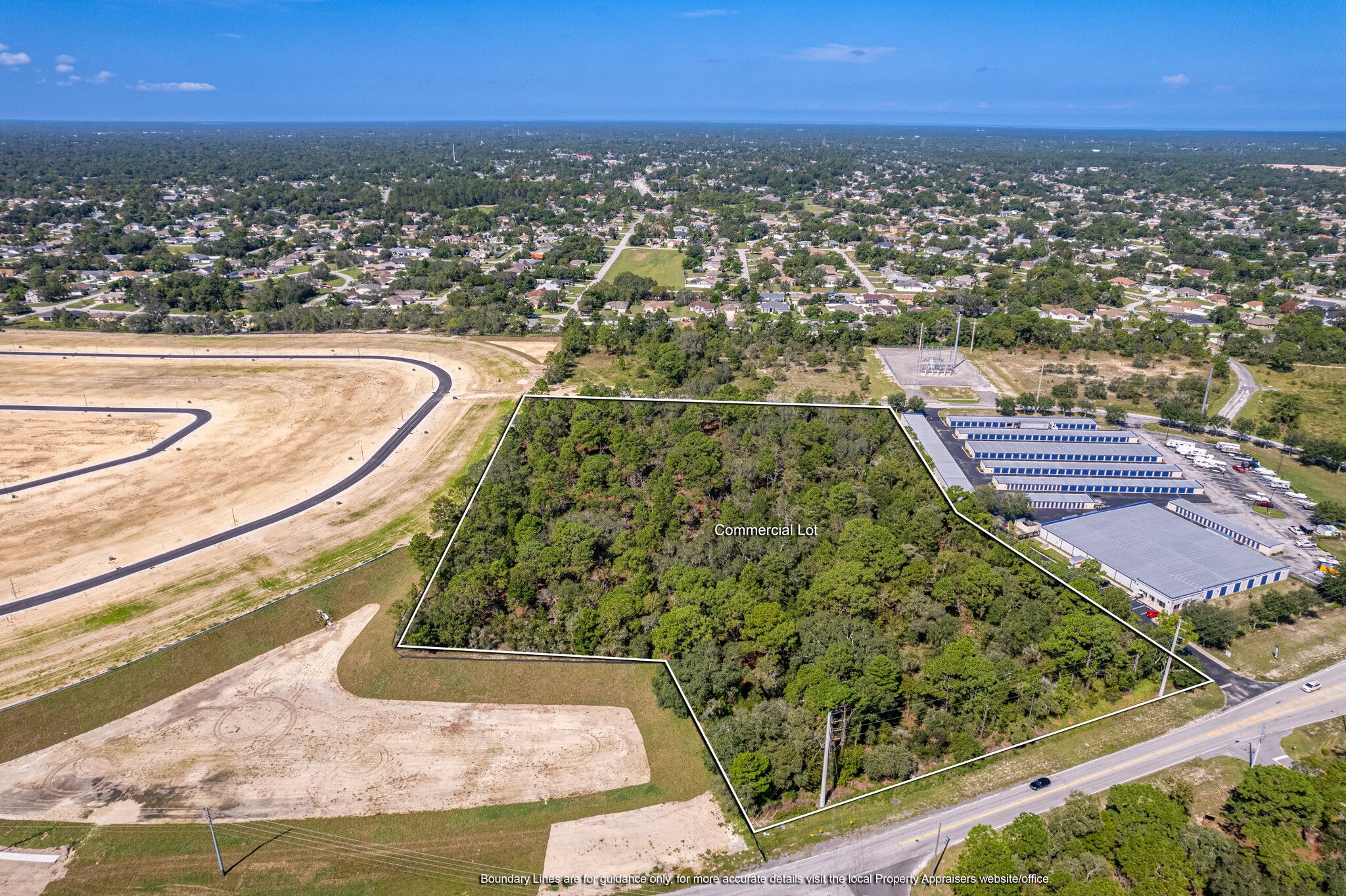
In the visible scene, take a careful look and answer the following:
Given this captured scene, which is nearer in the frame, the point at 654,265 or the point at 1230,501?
the point at 1230,501

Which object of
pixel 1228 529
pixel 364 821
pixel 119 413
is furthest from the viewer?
pixel 119 413

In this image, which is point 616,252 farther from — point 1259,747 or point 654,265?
point 1259,747

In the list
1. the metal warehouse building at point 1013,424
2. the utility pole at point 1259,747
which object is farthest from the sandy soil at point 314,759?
the metal warehouse building at point 1013,424

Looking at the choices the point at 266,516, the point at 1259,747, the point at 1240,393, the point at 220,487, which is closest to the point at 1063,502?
the point at 1259,747

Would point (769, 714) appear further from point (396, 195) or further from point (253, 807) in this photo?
point (396, 195)

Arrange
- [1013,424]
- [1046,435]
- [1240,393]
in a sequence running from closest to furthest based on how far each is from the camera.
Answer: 1. [1046,435]
2. [1013,424]
3. [1240,393]

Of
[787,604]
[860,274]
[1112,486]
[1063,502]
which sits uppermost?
[860,274]

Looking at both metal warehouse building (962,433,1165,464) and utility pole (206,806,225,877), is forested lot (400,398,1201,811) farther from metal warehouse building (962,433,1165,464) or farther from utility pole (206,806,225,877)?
metal warehouse building (962,433,1165,464)
